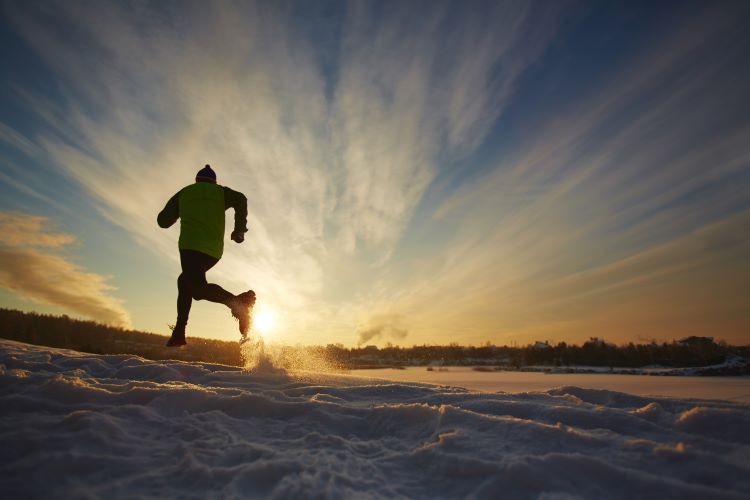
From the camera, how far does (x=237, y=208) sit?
204 inches

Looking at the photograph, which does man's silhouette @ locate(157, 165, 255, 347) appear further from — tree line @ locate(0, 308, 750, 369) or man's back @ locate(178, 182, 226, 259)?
tree line @ locate(0, 308, 750, 369)

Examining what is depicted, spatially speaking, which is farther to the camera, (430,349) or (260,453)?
(430,349)

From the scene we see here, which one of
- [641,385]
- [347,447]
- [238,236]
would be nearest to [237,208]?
[238,236]

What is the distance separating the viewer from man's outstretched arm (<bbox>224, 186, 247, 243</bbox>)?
5129 millimetres

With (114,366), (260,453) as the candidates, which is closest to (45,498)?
(260,453)

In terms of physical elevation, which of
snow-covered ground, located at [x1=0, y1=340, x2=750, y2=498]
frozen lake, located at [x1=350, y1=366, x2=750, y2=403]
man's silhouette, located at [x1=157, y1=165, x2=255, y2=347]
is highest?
man's silhouette, located at [x1=157, y1=165, x2=255, y2=347]

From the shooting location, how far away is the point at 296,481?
125 centimetres

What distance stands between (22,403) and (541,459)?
8.31ft

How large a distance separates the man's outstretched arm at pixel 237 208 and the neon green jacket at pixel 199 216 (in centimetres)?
10

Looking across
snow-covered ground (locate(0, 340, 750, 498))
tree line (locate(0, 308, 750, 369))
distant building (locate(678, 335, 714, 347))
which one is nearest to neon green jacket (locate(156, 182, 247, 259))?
snow-covered ground (locate(0, 340, 750, 498))

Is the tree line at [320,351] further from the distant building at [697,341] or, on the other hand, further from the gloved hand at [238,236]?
the gloved hand at [238,236]

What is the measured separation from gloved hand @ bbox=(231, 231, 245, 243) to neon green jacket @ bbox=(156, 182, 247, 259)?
317 mm

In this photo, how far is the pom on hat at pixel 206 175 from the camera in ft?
16.4

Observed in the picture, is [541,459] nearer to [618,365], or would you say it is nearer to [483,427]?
[483,427]
